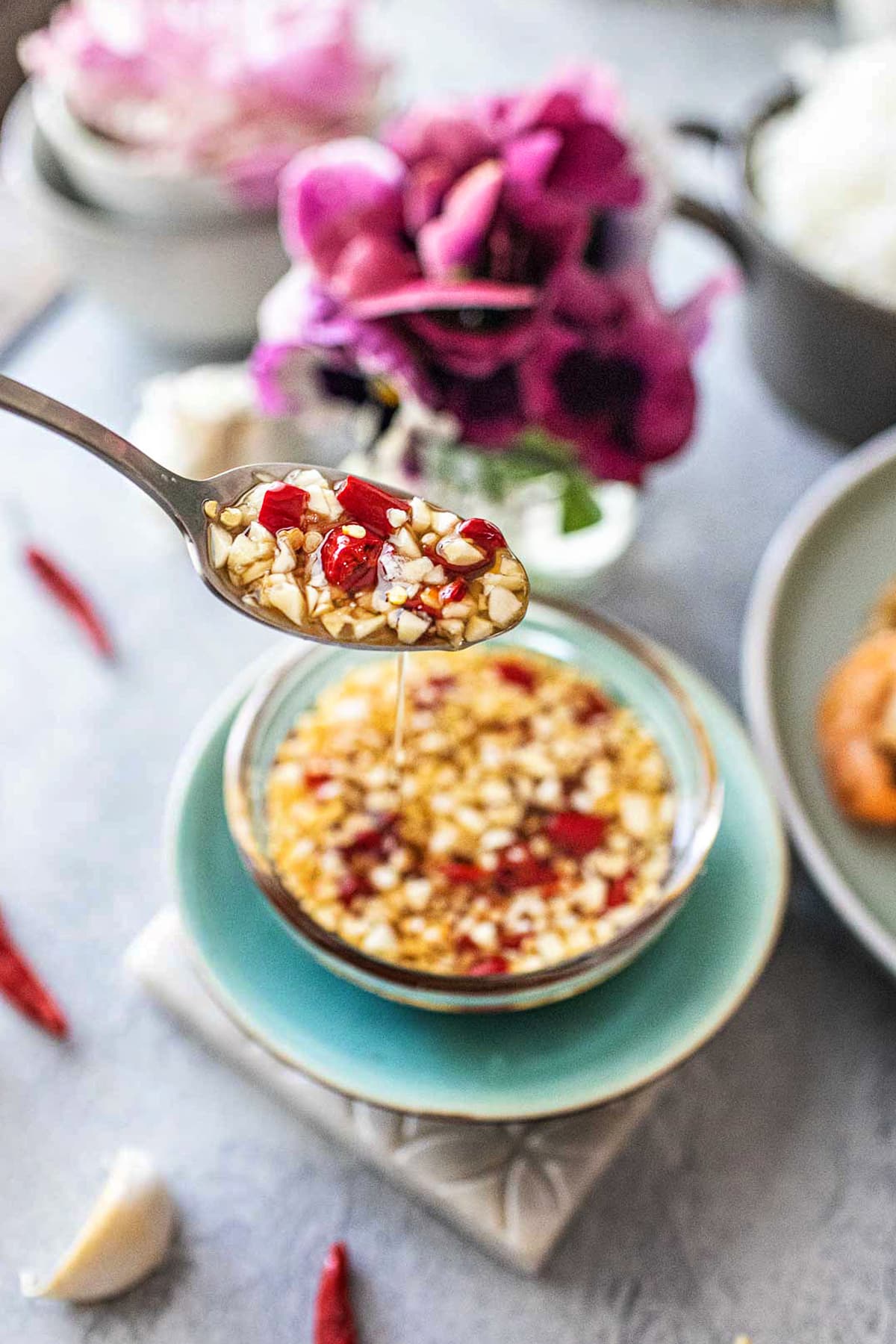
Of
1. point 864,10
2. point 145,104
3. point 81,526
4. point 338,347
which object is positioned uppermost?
point 145,104

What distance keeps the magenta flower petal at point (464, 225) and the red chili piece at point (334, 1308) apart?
2.35 feet

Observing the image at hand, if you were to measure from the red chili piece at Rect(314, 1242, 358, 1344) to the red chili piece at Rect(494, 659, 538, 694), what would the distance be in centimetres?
44

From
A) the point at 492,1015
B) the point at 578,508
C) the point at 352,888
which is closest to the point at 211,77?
the point at 578,508

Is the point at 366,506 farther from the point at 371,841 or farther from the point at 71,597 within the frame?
Result: the point at 71,597

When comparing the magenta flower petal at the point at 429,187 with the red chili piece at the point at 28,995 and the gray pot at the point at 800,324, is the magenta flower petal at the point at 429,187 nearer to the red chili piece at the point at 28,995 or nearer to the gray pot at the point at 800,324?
→ the gray pot at the point at 800,324

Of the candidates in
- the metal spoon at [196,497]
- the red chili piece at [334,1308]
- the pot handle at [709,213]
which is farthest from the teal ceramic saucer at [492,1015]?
the pot handle at [709,213]

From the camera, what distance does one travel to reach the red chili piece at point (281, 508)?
0.77 m

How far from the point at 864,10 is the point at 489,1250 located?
66.5 inches

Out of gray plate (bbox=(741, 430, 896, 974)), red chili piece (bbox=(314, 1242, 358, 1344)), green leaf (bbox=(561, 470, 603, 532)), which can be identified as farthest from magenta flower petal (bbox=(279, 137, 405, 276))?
red chili piece (bbox=(314, 1242, 358, 1344))

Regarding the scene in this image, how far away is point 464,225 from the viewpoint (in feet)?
2.98

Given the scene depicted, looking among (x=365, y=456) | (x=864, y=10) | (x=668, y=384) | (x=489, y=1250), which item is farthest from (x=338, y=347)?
(x=864, y=10)

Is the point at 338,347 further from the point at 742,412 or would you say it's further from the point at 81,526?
the point at 742,412

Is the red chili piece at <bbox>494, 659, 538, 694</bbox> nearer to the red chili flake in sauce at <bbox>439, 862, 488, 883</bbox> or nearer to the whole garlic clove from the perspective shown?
the red chili flake in sauce at <bbox>439, 862, 488, 883</bbox>

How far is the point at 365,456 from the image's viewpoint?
44.6 inches
